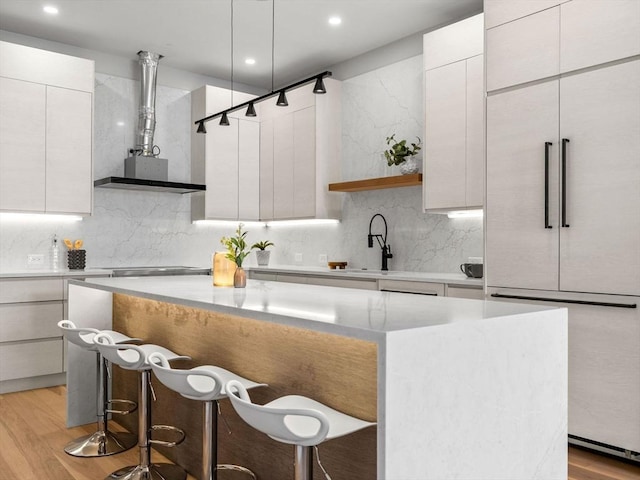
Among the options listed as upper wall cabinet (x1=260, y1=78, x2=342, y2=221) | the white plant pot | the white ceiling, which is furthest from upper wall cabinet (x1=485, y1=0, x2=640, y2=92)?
the white plant pot

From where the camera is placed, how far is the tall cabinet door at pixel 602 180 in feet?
9.53

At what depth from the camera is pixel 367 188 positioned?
4.99 meters

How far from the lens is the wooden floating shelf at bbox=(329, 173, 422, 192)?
4.54 metres

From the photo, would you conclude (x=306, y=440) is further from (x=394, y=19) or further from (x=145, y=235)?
(x=145, y=235)

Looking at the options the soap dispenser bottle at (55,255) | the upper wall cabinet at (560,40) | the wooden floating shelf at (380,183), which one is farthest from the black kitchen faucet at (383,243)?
the soap dispenser bottle at (55,255)

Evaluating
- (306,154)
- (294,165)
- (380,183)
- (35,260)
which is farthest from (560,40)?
(35,260)

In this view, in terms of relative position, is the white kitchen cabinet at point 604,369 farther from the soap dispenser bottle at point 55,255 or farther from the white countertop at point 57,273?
the soap dispenser bottle at point 55,255

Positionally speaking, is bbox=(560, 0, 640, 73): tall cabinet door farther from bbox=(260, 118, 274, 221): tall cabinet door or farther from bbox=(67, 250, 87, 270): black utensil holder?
bbox=(67, 250, 87, 270): black utensil holder

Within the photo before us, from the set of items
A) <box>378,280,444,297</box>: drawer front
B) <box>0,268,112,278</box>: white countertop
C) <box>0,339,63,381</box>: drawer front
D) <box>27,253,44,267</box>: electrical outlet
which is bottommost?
<box>0,339,63,381</box>: drawer front

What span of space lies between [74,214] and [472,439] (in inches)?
170

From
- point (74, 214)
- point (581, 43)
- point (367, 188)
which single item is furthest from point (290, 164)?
point (581, 43)

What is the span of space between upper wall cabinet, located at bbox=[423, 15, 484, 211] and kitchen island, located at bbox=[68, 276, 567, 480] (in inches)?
70.1

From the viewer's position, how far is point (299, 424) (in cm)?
174

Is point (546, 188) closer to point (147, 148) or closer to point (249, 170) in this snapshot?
point (249, 170)
